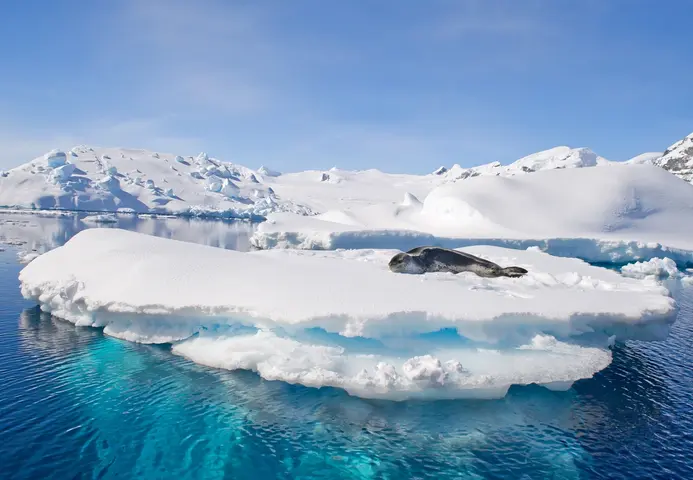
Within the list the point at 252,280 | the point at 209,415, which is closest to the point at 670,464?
the point at 209,415

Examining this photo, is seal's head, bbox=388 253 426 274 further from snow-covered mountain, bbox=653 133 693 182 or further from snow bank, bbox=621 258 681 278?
snow-covered mountain, bbox=653 133 693 182

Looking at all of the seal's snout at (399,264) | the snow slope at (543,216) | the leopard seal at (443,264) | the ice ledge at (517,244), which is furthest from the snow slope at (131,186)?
Result: the seal's snout at (399,264)

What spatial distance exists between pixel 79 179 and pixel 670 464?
9253 centimetres

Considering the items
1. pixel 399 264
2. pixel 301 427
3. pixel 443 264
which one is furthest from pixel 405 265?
pixel 301 427

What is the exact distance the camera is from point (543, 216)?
130 ft

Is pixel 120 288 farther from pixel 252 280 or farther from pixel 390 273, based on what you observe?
pixel 390 273

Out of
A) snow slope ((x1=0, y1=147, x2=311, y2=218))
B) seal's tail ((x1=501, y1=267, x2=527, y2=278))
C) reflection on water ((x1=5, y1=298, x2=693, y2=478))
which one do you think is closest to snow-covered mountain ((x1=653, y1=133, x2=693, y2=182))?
snow slope ((x1=0, y1=147, x2=311, y2=218))

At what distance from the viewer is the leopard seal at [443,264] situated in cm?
1228

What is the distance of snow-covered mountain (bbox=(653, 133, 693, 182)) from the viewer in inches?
3226

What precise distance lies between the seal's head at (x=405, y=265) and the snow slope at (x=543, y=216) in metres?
18.4

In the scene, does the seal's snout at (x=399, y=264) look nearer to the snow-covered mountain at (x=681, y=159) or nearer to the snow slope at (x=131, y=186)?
the snow slope at (x=131, y=186)

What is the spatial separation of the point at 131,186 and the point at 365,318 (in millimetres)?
92684

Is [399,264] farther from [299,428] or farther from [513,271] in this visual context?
[299,428]

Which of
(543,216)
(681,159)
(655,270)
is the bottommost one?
(655,270)
